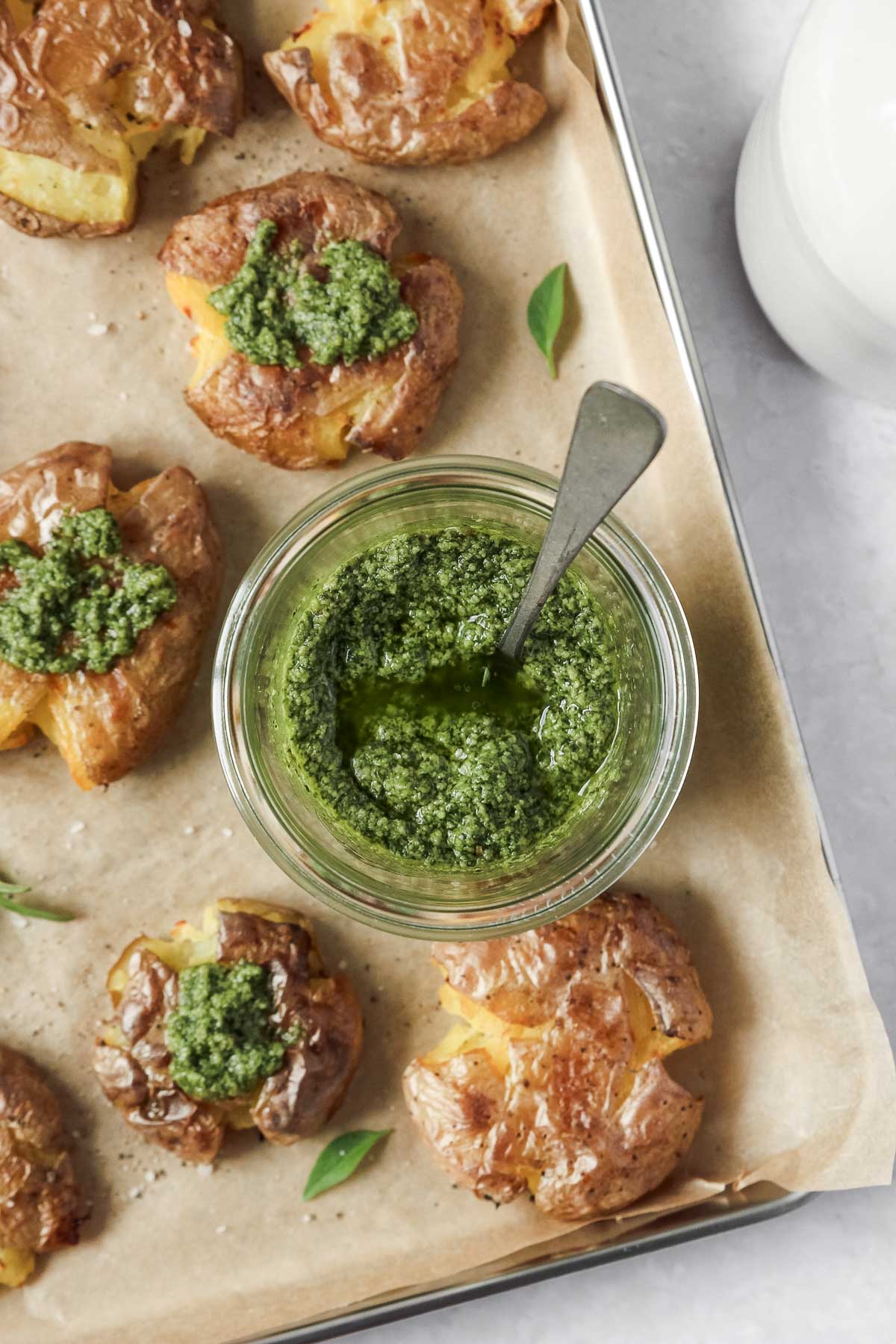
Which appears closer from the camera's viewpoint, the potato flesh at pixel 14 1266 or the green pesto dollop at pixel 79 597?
the green pesto dollop at pixel 79 597

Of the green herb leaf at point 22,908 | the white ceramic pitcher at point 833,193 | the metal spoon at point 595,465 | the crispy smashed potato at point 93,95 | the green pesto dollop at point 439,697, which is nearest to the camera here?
the metal spoon at point 595,465

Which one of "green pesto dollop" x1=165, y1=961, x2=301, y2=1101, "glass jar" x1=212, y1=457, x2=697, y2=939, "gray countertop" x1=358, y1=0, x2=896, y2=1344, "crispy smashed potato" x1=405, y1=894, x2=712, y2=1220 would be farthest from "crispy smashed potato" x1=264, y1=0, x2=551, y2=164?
"green pesto dollop" x1=165, y1=961, x2=301, y2=1101

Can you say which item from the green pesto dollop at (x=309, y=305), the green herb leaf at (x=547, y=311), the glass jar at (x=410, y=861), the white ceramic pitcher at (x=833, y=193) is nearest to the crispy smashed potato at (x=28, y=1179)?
the glass jar at (x=410, y=861)

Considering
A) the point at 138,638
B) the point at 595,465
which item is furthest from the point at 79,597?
the point at 595,465

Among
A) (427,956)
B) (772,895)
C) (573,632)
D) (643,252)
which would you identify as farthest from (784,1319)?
(643,252)

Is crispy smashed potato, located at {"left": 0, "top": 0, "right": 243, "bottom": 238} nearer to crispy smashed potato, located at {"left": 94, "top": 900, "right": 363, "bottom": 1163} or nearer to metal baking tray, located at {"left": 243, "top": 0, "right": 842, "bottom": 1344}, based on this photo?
metal baking tray, located at {"left": 243, "top": 0, "right": 842, "bottom": 1344}

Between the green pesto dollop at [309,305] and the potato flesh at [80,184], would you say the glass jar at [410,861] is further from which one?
the potato flesh at [80,184]

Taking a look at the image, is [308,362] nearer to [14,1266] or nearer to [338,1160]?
[338,1160]
